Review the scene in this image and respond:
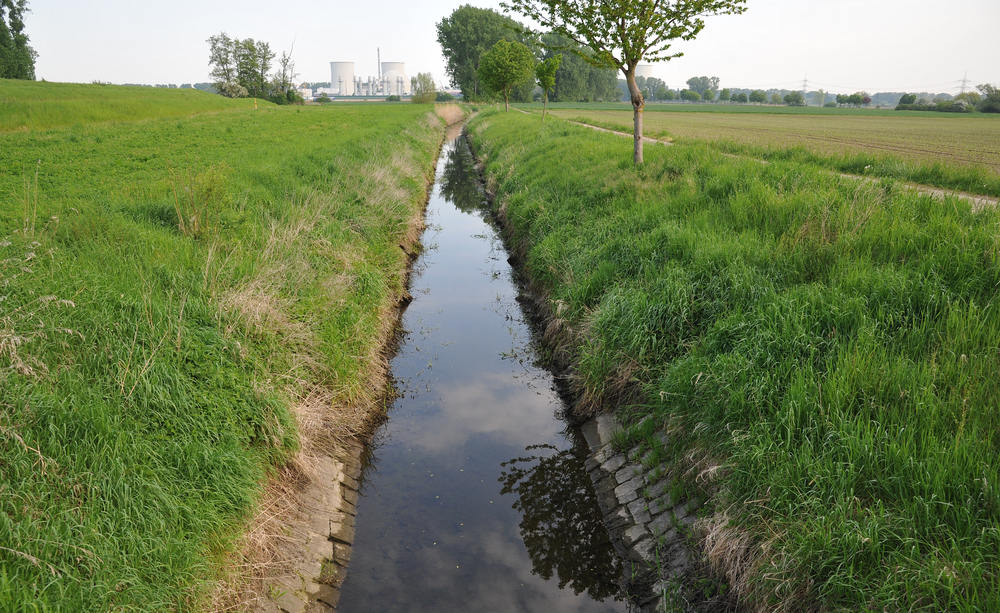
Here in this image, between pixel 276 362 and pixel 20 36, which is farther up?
pixel 20 36

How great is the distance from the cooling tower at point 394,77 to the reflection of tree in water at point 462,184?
181 metres

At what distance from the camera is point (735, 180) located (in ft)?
29.1

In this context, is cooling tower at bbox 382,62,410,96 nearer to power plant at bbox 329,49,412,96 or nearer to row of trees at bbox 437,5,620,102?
power plant at bbox 329,49,412,96

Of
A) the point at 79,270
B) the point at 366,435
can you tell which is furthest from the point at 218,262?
the point at 366,435

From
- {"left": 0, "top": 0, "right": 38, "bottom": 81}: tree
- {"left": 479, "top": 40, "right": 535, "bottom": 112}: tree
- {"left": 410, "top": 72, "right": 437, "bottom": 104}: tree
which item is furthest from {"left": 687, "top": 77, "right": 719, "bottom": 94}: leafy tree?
{"left": 0, "top": 0, "right": 38, "bottom": 81}: tree

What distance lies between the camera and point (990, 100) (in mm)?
53281

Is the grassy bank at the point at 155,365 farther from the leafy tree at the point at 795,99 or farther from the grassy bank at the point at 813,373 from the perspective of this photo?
the leafy tree at the point at 795,99

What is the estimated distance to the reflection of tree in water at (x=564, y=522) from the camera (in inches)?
178

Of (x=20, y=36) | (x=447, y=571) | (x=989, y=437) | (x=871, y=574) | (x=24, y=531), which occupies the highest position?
(x=20, y=36)

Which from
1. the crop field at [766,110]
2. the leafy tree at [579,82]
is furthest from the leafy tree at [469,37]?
the crop field at [766,110]

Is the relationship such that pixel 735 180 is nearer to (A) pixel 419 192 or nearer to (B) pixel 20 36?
(A) pixel 419 192

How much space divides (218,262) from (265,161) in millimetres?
8375

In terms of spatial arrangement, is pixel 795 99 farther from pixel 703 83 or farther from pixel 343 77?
pixel 343 77

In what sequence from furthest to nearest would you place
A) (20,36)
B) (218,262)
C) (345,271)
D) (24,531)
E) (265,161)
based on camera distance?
(20,36) < (265,161) < (345,271) < (218,262) < (24,531)
